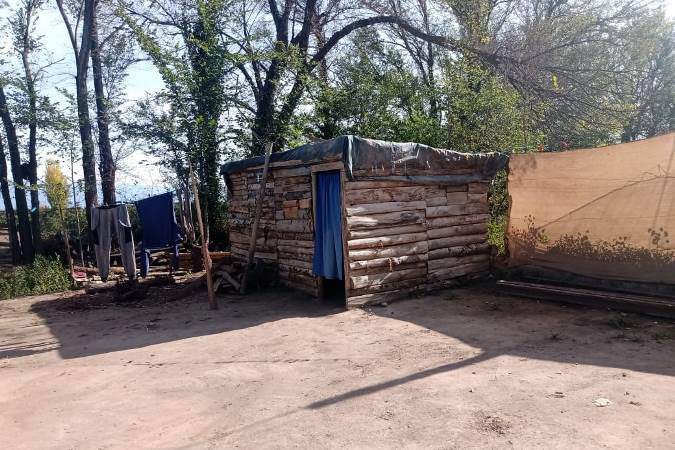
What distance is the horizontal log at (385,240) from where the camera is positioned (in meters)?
7.35

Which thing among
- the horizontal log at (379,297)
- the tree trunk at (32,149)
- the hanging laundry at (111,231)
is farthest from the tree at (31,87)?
the horizontal log at (379,297)

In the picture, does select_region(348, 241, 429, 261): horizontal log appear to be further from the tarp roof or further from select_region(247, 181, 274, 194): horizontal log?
select_region(247, 181, 274, 194): horizontal log

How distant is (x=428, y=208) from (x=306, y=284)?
242cm

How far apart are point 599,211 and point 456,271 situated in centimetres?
242

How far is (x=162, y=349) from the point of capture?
6180 mm

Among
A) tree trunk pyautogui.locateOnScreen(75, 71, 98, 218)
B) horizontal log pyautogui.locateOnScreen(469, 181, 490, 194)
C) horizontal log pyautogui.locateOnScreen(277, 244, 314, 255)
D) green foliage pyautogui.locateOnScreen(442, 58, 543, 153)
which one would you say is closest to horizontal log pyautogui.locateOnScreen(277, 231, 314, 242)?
horizontal log pyautogui.locateOnScreen(277, 244, 314, 255)

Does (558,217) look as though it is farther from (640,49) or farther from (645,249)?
(640,49)

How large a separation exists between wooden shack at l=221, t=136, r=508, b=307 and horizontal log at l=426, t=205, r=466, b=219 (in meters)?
0.02

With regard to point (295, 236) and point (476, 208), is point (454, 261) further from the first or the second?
point (295, 236)

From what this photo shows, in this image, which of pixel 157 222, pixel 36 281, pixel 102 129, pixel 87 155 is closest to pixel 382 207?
pixel 157 222

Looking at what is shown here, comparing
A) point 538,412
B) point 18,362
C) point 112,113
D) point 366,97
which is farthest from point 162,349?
point 112,113

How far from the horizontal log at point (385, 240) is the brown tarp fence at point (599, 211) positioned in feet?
5.97

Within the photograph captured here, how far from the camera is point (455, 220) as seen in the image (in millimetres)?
8609

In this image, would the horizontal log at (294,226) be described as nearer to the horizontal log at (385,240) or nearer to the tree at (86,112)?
the horizontal log at (385,240)
